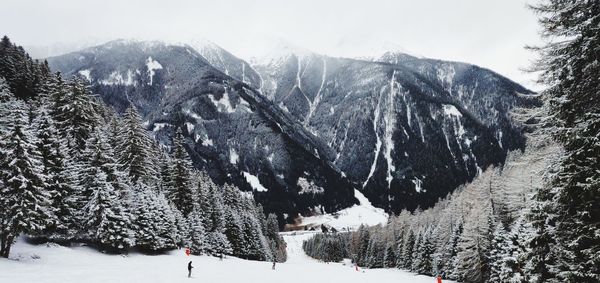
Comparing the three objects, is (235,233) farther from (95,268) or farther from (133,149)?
(95,268)

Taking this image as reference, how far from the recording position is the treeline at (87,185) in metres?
33.3

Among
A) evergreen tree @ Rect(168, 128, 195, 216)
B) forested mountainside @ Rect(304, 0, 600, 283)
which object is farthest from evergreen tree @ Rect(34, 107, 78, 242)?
forested mountainside @ Rect(304, 0, 600, 283)

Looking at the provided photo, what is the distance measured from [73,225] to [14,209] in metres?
13.7

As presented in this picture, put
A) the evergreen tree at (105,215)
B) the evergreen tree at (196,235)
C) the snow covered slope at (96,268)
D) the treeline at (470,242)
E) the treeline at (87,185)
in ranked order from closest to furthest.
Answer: the snow covered slope at (96,268) → the treeline at (87,185) → the evergreen tree at (105,215) → the treeline at (470,242) → the evergreen tree at (196,235)

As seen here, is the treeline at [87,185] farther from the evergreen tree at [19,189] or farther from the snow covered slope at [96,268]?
the snow covered slope at [96,268]

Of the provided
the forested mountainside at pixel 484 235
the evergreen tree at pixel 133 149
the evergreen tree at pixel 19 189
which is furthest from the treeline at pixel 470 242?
the evergreen tree at pixel 133 149

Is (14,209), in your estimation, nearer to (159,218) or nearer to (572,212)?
(159,218)

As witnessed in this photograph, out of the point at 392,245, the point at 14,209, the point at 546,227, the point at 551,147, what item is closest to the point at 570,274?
the point at 546,227

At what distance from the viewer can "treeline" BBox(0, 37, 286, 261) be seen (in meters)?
33.3

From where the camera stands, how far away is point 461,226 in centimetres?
7344

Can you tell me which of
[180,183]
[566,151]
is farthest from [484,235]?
[566,151]

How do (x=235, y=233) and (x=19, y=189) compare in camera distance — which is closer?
(x=19, y=189)

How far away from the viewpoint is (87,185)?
46.6m

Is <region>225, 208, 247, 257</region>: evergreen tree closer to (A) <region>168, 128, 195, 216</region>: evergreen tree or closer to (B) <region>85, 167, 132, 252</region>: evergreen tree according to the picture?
(A) <region>168, 128, 195, 216</region>: evergreen tree
